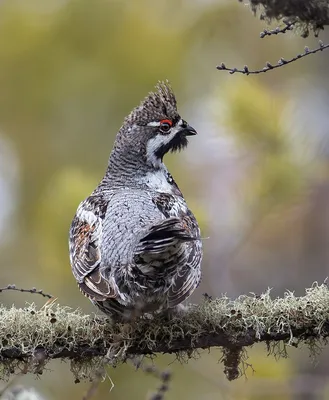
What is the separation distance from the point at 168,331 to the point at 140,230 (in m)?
0.70

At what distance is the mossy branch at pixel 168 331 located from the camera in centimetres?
384

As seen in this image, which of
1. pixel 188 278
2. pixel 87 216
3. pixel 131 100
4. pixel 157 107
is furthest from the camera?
pixel 131 100

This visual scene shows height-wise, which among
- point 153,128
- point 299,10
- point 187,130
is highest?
point 187,130

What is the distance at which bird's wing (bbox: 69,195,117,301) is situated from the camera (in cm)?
426

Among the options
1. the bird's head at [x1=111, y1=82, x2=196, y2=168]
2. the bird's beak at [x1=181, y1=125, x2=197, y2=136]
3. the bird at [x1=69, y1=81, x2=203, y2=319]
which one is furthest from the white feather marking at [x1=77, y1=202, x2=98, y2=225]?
the bird's beak at [x1=181, y1=125, x2=197, y2=136]

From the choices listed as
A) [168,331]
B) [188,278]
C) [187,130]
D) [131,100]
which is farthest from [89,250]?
[131,100]

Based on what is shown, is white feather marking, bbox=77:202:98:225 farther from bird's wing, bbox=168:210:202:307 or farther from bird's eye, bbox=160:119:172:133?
bird's eye, bbox=160:119:172:133

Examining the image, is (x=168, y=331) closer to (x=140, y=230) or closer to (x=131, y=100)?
(x=140, y=230)

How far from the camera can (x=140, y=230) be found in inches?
178

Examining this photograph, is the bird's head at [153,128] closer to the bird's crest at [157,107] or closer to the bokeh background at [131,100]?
the bird's crest at [157,107]

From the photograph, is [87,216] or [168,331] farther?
[87,216]

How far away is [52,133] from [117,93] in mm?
1103

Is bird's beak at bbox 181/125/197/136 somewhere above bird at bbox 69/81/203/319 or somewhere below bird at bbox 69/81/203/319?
above

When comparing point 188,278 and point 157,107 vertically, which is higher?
point 157,107
